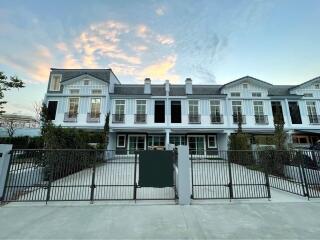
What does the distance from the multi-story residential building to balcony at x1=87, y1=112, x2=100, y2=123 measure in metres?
0.03

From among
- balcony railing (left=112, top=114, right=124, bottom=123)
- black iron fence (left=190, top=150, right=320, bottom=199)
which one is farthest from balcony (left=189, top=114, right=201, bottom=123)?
black iron fence (left=190, top=150, right=320, bottom=199)

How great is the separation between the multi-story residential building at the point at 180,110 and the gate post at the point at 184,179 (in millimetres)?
13855

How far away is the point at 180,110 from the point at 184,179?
15.4m

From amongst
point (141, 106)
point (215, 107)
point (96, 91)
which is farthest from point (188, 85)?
point (96, 91)

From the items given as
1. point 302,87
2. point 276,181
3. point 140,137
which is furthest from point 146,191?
point 302,87

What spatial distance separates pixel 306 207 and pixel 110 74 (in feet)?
68.9

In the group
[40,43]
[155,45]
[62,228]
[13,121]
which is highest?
[155,45]

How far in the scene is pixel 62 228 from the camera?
4.09 m

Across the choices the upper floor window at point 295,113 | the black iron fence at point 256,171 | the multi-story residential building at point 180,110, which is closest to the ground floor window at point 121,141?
the multi-story residential building at point 180,110

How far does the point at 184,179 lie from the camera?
594 cm

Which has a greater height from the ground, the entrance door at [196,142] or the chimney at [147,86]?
the chimney at [147,86]

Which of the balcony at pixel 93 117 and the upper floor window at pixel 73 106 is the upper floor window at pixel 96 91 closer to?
the upper floor window at pixel 73 106

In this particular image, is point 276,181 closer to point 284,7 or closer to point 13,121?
point 284,7

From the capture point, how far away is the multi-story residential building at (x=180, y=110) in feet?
66.2
